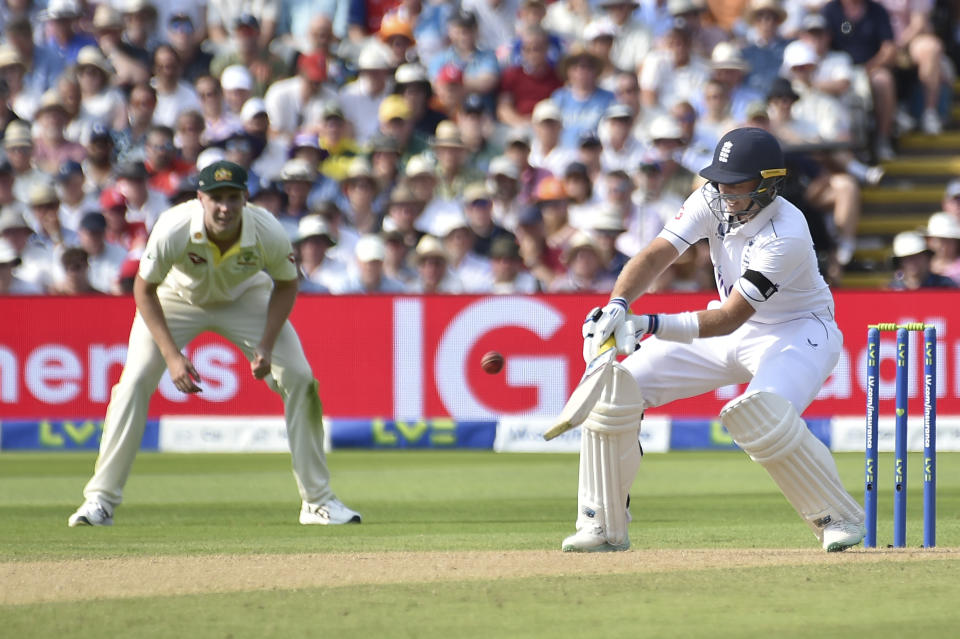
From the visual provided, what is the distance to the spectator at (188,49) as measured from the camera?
1466 cm

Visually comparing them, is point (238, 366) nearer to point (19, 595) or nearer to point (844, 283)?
point (844, 283)

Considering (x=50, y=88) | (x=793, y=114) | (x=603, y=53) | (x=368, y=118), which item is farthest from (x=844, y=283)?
(x=50, y=88)

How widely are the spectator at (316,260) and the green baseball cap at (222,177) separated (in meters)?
4.62

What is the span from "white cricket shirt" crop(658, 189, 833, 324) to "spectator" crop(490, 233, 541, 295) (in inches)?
210

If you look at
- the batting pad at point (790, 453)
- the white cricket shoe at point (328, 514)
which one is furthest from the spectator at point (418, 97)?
the batting pad at point (790, 453)

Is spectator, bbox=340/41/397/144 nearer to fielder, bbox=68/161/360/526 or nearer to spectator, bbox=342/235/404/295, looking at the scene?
spectator, bbox=342/235/404/295

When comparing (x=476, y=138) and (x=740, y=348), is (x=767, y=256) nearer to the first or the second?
(x=740, y=348)

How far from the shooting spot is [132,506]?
8.66m

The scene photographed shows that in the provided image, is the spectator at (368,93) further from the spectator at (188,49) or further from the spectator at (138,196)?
the spectator at (138,196)

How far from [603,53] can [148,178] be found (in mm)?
3968

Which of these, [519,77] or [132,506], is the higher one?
[519,77]

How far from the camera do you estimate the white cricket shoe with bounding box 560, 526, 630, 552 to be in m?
6.27

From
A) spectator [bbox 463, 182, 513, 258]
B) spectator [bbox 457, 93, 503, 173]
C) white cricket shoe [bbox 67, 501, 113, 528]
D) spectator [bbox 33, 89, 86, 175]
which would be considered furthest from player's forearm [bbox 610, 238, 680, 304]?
spectator [bbox 33, 89, 86, 175]

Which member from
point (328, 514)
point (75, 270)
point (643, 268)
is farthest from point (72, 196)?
point (643, 268)
